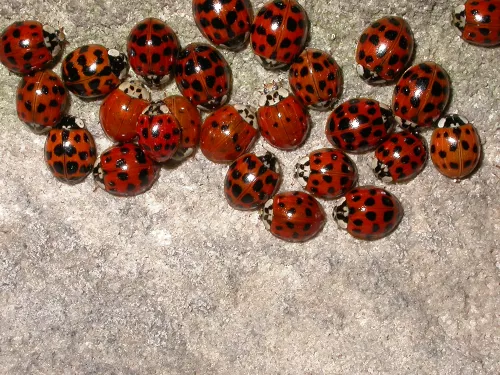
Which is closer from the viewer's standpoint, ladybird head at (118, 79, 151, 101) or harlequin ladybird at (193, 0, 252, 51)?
harlequin ladybird at (193, 0, 252, 51)

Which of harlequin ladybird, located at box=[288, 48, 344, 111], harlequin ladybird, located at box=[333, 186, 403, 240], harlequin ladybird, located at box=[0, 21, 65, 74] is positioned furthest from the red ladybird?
harlequin ladybird, located at box=[333, 186, 403, 240]

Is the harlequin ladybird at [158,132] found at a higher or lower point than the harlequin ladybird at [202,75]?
lower

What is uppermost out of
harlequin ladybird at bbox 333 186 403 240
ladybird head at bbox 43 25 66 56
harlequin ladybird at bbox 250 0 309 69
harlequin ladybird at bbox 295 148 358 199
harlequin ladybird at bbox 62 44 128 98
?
harlequin ladybird at bbox 250 0 309 69

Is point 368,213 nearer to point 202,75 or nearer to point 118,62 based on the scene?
point 202,75

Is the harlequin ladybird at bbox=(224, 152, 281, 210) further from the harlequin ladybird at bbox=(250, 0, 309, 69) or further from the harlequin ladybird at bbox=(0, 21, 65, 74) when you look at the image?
the harlequin ladybird at bbox=(0, 21, 65, 74)

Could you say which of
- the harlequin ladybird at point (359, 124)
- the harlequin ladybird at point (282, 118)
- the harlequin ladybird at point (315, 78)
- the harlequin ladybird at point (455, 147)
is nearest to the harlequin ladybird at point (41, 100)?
the harlequin ladybird at point (282, 118)

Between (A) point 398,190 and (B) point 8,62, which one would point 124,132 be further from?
(A) point 398,190

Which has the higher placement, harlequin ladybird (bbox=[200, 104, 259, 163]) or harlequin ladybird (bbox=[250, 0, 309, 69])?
harlequin ladybird (bbox=[250, 0, 309, 69])

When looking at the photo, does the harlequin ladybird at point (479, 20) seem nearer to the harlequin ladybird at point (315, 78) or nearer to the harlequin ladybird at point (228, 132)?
the harlequin ladybird at point (315, 78)
